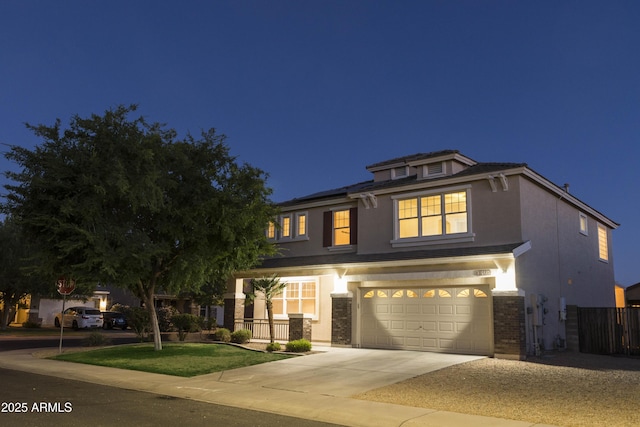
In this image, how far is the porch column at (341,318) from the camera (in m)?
21.4

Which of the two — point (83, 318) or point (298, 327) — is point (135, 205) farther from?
point (83, 318)

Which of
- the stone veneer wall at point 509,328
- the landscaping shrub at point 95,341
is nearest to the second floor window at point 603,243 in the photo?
the stone veneer wall at point 509,328

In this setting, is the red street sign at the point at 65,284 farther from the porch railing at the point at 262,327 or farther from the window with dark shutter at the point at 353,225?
the window with dark shutter at the point at 353,225

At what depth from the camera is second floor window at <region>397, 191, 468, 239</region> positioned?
20.7m

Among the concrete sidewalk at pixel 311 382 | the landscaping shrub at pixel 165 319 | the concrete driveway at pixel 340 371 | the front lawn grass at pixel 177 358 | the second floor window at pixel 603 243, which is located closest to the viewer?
the concrete sidewalk at pixel 311 382

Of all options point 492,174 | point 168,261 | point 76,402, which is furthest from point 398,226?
point 76,402

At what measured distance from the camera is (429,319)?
19.8m

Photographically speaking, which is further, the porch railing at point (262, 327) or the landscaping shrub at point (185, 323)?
the landscaping shrub at point (185, 323)

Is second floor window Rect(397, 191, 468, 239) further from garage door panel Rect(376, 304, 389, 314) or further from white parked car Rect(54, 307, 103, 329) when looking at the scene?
white parked car Rect(54, 307, 103, 329)

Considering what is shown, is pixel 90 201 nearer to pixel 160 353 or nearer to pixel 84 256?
pixel 84 256

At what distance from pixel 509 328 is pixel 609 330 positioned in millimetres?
6022

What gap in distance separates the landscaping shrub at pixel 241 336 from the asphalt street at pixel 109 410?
9717 millimetres

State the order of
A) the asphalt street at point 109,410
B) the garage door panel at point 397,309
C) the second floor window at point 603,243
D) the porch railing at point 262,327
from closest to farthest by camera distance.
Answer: the asphalt street at point 109,410, the garage door panel at point 397,309, the porch railing at point 262,327, the second floor window at point 603,243

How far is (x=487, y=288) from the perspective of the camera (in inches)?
736
